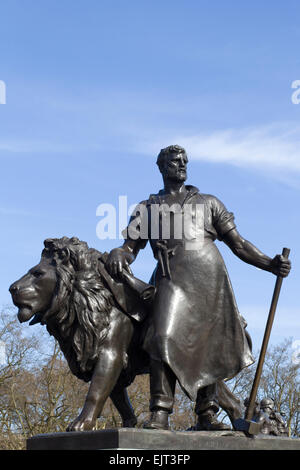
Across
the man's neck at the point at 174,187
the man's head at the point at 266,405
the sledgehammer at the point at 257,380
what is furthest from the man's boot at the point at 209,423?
the man's head at the point at 266,405

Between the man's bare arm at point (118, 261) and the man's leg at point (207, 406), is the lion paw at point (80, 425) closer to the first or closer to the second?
the man's leg at point (207, 406)

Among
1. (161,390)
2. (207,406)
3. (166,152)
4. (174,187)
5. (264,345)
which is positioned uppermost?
(166,152)

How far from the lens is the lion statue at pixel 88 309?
248 inches

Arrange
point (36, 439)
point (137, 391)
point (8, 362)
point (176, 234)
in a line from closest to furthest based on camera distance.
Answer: point (36, 439) → point (176, 234) → point (137, 391) → point (8, 362)

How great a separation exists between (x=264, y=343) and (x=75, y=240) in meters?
1.88

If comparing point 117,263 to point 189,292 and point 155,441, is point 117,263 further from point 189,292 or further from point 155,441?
point 155,441

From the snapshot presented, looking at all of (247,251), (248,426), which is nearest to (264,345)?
(248,426)

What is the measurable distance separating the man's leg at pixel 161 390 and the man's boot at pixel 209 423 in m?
0.41

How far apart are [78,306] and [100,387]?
714mm

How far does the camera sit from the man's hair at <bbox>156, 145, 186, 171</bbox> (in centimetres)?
682

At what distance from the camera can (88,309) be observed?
250 inches

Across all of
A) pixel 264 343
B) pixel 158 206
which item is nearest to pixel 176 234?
pixel 158 206
